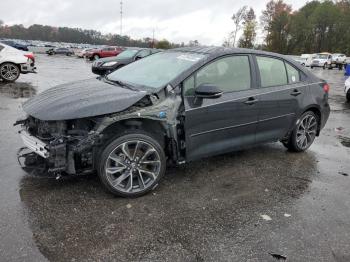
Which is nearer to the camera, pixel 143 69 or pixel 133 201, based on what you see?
pixel 133 201

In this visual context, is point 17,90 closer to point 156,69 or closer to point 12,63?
point 12,63

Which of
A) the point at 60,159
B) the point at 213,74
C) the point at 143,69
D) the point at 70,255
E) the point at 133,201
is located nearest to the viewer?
the point at 70,255

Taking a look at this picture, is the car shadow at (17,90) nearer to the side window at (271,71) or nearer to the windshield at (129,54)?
the windshield at (129,54)

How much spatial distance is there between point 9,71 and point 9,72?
0.12ft

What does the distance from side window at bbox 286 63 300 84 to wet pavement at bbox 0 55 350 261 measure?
4.22 ft

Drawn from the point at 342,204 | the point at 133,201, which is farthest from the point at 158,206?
the point at 342,204

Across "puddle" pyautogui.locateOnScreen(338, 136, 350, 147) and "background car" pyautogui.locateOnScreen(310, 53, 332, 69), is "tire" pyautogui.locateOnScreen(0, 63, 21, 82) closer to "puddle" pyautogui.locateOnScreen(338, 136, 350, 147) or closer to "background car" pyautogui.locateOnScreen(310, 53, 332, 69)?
"puddle" pyautogui.locateOnScreen(338, 136, 350, 147)

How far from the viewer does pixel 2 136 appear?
590cm

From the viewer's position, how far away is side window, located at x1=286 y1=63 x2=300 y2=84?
548 cm

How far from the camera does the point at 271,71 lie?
17.2ft

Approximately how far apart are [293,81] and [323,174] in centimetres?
146

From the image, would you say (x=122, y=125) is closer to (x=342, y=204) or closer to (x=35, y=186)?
(x=35, y=186)

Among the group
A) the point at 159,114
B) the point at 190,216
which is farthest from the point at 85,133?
the point at 190,216

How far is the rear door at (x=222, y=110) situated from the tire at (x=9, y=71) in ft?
33.9
